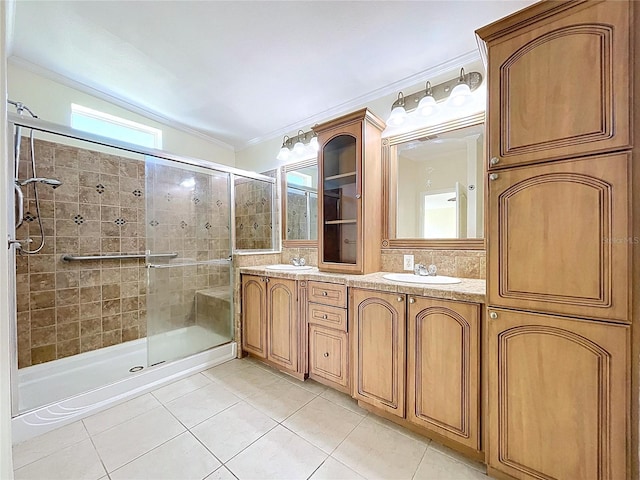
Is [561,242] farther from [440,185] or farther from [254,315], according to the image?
[254,315]

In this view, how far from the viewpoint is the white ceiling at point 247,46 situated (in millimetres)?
1487

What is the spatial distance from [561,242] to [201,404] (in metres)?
2.25

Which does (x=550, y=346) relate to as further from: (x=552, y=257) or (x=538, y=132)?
(x=538, y=132)

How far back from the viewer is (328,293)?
189 cm

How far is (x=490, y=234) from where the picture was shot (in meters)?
1.22

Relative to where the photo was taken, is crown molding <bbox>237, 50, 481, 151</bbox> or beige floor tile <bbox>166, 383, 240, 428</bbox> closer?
beige floor tile <bbox>166, 383, 240, 428</bbox>

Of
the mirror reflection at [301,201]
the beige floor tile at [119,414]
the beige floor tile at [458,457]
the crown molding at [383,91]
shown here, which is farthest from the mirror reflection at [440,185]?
the beige floor tile at [119,414]

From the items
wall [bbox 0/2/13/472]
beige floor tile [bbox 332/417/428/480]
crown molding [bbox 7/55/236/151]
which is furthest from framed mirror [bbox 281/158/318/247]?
wall [bbox 0/2/13/472]

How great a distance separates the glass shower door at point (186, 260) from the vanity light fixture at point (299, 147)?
0.67 meters

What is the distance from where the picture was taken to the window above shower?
2.29 metres

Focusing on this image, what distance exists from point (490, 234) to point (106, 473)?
2.17 meters

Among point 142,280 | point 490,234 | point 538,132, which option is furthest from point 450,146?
point 142,280

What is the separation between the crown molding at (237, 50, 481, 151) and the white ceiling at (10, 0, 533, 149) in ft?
0.05

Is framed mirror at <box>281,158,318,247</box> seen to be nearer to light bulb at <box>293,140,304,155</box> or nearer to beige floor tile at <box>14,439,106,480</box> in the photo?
light bulb at <box>293,140,304,155</box>
